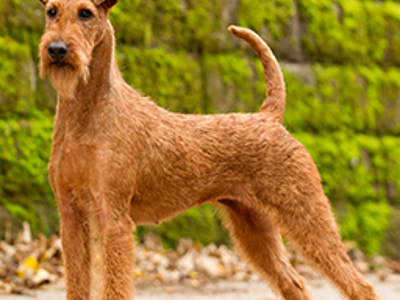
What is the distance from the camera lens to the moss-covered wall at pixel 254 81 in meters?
5.64

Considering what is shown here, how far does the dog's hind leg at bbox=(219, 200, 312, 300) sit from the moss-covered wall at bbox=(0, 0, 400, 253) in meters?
1.81

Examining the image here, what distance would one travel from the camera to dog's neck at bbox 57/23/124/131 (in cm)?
315

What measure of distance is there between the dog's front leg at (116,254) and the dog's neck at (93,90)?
0.55 metres

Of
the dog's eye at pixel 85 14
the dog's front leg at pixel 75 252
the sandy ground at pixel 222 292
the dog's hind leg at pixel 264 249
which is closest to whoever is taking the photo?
the dog's eye at pixel 85 14

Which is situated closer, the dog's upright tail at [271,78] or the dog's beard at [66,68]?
Answer: the dog's beard at [66,68]

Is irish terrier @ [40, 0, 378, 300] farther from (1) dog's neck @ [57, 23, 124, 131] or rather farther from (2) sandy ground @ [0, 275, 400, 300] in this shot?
(2) sandy ground @ [0, 275, 400, 300]

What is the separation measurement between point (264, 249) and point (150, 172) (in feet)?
3.59

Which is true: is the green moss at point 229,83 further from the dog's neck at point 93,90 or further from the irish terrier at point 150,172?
the dog's neck at point 93,90

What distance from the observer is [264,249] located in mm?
3848

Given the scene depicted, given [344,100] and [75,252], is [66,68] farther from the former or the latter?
[344,100]

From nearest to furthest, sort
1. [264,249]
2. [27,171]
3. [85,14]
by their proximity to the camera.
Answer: [85,14] < [264,249] < [27,171]

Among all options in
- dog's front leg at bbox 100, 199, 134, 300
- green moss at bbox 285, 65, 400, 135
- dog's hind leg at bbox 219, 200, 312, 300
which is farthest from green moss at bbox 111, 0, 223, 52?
dog's front leg at bbox 100, 199, 134, 300

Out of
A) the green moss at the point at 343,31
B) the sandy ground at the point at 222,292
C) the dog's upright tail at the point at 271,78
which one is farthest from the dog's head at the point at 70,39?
the green moss at the point at 343,31

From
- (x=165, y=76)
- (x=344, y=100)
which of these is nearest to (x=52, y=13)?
(x=165, y=76)
